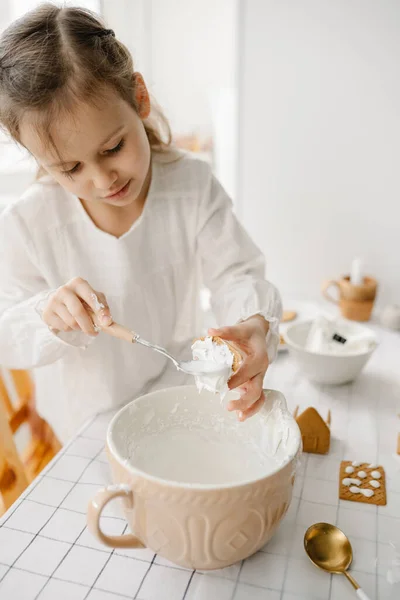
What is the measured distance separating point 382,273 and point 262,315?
0.69 m

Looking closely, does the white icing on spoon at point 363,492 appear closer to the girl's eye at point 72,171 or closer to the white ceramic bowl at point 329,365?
the white ceramic bowl at point 329,365

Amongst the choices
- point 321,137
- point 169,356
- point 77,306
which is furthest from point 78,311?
point 321,137

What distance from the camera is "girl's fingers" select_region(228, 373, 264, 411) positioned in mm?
600

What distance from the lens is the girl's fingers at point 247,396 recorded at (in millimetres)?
600

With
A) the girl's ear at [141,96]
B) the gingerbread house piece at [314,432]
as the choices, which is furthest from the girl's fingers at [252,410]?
the girl's ear at [141,96]

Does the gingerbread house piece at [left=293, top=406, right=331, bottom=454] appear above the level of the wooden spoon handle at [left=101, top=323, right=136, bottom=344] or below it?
below

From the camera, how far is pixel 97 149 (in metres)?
0.65

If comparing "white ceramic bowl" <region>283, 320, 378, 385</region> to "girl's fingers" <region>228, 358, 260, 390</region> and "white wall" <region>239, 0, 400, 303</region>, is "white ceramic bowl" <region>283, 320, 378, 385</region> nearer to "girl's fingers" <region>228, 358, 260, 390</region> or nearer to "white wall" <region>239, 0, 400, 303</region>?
"girl's fingers" <region>228, 358, 260, 390</region>

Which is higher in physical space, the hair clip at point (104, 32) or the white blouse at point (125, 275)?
the hair clip at point (104, 32)

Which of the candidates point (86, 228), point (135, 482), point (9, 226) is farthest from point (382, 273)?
point (135, 482)

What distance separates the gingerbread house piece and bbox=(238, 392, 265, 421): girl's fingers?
0.10 metres

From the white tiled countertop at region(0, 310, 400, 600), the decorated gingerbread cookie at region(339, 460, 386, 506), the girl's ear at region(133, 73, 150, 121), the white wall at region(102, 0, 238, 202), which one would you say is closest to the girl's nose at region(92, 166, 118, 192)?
the girl's ear at region(133, 73, 150, 121)

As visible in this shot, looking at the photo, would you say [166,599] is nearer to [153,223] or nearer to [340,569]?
[340,569]

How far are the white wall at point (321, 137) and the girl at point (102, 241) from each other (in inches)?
18.1
